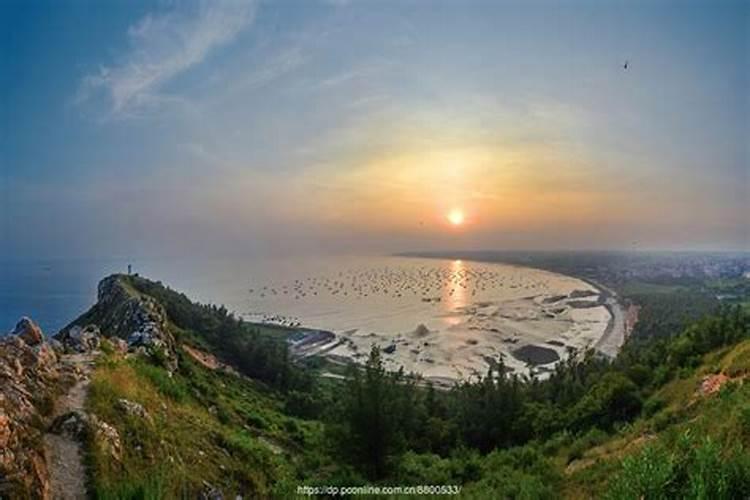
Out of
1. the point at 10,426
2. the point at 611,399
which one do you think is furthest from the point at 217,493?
the point at 611,399

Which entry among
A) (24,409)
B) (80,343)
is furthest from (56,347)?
(24,409)

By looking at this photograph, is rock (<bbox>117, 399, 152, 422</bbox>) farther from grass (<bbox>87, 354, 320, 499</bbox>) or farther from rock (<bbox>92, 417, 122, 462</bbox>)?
rock (<bbox>92, 417, 122, 462</bbox>)

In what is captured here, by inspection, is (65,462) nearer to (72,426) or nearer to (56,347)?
(72,426)

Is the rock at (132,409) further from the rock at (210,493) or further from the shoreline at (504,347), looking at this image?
the shoreline at (504,347)

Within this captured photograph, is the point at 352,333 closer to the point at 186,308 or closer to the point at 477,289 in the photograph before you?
the point at 186,308

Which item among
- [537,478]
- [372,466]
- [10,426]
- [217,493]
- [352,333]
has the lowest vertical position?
[352,333]

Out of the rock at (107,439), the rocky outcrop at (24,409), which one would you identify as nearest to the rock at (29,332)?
the rocky outcrop at (24,409)
